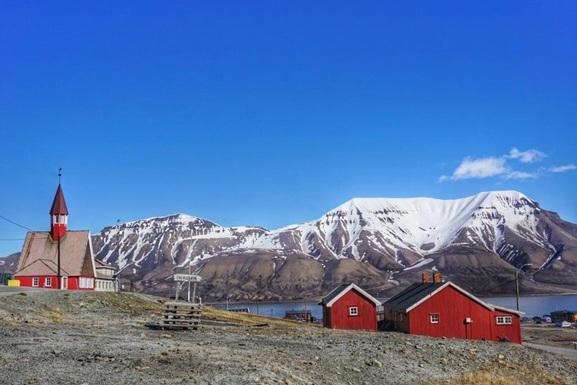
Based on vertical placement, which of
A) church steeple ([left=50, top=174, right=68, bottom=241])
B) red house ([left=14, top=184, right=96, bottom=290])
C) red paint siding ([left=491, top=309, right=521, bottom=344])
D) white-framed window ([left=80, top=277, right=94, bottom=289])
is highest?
church steeple ([left=50, top=174, right=68, bottom=241])

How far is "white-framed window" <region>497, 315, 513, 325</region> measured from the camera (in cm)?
5944

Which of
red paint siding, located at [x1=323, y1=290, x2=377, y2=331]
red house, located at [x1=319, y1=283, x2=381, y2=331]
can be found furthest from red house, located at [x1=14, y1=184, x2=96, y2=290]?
red paint siding, located at [x1=323, y1=290, x2=377, y2=331]

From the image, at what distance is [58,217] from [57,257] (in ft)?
17.4

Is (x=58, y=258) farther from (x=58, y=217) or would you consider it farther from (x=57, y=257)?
(x=58, y=217)

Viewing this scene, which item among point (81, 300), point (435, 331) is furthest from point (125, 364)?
point (435, 331)

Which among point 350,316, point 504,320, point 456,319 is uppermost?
point 350,316

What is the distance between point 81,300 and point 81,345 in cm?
2794

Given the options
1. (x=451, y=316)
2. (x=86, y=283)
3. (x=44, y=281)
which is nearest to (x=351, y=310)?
(x=451, y=316)

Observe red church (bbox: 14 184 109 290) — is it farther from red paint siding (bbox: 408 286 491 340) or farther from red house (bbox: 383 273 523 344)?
red paint siding (bbox: 408 286 491 340)

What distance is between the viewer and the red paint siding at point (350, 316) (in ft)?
204

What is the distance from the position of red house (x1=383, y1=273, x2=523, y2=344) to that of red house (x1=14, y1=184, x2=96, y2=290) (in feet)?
136

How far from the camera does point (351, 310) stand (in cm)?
6278

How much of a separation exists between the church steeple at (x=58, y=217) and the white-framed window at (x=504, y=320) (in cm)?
5287

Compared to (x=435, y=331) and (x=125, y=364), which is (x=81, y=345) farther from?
(x=435, y=331)
